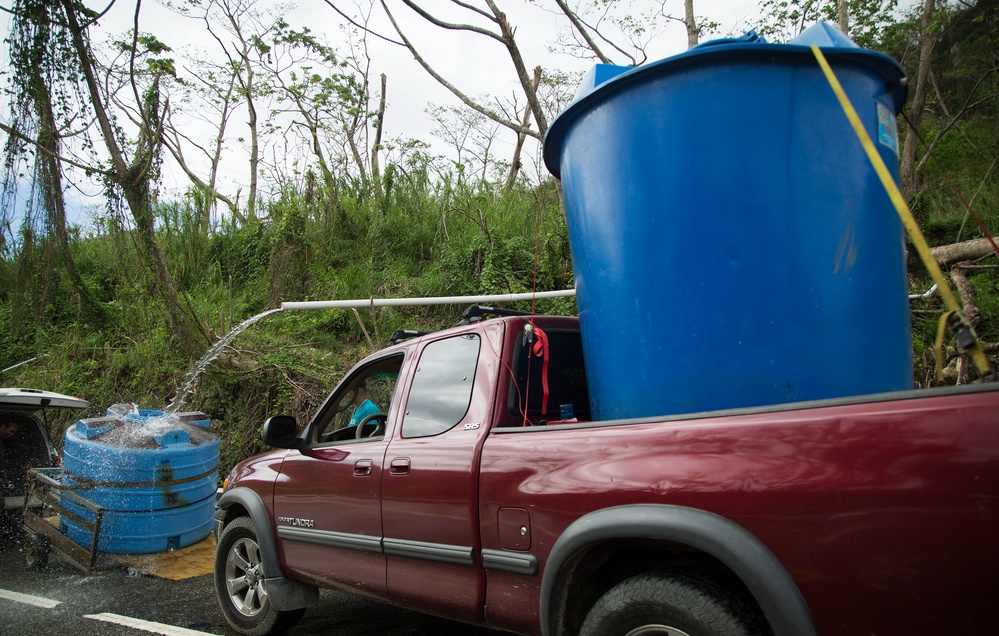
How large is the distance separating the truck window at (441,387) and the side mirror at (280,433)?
2.71 feet

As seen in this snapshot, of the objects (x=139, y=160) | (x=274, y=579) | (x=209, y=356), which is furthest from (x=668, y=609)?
(x=139, y=160)

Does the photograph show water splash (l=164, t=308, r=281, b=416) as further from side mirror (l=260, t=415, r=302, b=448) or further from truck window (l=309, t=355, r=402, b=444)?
side mirror (l=260, t=415, r=302, b=448)

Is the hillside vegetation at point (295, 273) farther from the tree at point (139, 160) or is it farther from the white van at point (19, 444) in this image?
the white van at point (19, 444)

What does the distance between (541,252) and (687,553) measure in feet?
26.8

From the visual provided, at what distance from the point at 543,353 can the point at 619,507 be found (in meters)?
1.06

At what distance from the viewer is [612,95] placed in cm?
248

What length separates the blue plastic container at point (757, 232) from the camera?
84.8 inches

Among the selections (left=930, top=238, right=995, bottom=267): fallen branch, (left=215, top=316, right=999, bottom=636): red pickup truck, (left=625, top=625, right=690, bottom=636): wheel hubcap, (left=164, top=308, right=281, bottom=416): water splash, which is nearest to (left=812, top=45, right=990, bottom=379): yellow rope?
(left=215, top=316, right=999, bottom=636): red pickup truck

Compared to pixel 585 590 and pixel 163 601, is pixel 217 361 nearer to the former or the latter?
pixel 163 601

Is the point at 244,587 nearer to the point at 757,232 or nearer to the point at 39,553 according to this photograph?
the point at 39,553

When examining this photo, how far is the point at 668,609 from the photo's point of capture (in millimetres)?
1919

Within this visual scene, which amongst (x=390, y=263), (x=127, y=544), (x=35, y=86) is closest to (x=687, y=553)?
(x=127, y=544)

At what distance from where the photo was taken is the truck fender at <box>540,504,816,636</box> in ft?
5.64

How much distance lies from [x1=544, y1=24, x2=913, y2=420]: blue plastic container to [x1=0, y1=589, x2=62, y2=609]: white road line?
4654mm
